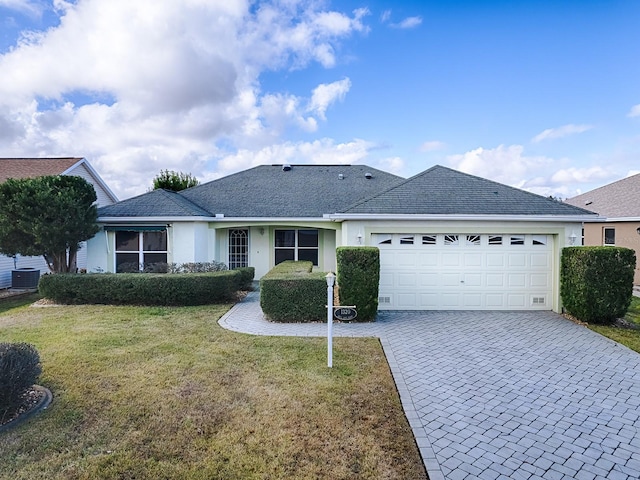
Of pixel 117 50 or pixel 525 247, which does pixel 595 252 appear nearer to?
pixel 525 247

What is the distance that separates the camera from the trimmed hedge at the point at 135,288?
1168 centimetres

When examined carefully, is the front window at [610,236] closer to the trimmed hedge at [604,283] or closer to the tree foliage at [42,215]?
the trimmed hedge at [604,283]

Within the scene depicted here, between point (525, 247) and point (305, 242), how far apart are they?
9796mm

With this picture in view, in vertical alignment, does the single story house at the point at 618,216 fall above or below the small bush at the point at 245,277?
above

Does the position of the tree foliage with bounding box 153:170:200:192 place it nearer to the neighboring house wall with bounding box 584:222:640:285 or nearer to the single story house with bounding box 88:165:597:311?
the single story house with bounding box 88:165:597:311

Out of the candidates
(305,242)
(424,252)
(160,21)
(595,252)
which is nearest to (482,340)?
(424,252)

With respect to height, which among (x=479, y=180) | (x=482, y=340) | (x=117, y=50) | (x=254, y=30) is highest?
(x=254, y=30)

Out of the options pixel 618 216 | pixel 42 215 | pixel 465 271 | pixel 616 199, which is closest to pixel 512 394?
pixel 465 271

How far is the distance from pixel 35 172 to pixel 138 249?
9041 mm

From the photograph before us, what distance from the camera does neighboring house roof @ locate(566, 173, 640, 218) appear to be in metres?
17.7

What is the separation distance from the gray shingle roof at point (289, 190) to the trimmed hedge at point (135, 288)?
4.89m

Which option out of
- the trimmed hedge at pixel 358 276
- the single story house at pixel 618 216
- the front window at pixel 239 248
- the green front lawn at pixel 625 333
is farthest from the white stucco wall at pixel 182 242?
the single story house at pixel 618 216

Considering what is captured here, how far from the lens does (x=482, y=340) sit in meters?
8.21

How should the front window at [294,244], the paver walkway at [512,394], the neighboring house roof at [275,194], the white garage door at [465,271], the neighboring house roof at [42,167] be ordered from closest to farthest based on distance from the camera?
the paver walkway at [512,394] → the white garage door at [465,271] → the neighboring house roof at [275,194] → the front window at [294,244] → the neighboring house roof at [42,167]
